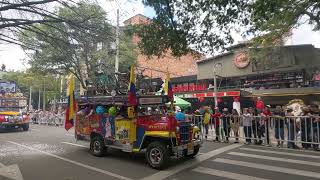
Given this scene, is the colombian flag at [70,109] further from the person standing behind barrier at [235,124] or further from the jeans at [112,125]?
the person standing behind barrier at [235,124]

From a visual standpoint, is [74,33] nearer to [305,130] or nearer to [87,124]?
[87,124]

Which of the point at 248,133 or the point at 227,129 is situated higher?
the point at 227,129

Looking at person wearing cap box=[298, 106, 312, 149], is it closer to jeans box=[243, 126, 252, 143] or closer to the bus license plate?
jeans box=[243, 126, 252, 143]

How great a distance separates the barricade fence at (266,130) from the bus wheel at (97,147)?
3.31 metres

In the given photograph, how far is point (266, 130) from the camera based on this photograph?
1409 cm

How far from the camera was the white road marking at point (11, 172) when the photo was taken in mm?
9351

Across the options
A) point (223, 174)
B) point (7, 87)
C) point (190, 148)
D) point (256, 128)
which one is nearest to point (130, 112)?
point (190, 148)

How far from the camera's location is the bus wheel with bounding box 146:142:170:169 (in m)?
9.93

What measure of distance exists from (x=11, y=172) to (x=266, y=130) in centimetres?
933

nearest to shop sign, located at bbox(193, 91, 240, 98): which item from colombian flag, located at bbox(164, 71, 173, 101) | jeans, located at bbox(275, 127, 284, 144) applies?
jeans, located at bbox(275, 127, 284, 144)

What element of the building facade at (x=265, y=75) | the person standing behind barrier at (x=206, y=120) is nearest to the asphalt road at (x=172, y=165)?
the person standing behind barrier at (x=206, y=120)

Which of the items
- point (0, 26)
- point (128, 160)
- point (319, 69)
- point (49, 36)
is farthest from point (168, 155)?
point (319, 69)

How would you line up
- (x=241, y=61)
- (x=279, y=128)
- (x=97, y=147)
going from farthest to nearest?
(x=241, y=61)
(x=279, y=128)
(x=97, y=147)

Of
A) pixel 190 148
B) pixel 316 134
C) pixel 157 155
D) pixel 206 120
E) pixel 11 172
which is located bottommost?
pixel 11 172
